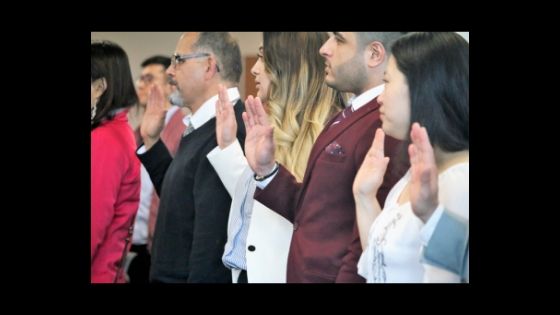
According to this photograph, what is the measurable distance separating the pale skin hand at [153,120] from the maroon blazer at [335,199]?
0.90m

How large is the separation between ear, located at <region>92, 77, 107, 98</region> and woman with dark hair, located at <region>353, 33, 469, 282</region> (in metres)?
1.35

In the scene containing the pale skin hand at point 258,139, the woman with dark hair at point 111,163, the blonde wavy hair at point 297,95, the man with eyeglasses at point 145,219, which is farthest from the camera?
the man with eyeglasses at point 145,219

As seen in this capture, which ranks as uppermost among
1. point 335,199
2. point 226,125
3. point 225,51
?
point 225,51

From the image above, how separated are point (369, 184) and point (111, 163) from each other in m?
1.29

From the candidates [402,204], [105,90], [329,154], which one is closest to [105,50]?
[105,90]

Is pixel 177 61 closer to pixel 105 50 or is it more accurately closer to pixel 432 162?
pixel 105 50

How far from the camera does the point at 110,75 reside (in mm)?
3818

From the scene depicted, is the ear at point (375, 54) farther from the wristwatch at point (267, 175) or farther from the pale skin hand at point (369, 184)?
the wristwatch at point (267, 175)

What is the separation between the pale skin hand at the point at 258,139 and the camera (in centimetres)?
314

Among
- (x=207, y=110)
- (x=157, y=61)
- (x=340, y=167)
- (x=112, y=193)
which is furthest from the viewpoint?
(x=157, y=61)

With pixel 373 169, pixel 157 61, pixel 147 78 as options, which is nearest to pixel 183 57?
pixel 373 169

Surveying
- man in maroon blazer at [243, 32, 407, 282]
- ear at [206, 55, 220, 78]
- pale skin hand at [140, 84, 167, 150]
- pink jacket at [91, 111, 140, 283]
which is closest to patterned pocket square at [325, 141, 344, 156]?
man in maroon blazer at [243, 32, 407, 282]

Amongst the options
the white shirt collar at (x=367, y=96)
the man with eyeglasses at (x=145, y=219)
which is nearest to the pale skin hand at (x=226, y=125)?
the white shirt collar at (x=367, y=96)

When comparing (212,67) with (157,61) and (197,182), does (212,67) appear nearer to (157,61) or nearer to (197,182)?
(197,182)
